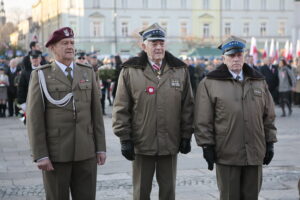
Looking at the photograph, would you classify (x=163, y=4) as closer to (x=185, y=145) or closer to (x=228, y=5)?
(x=228, y=5)

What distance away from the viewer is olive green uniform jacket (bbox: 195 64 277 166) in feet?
17.9

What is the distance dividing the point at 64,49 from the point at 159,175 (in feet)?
5.37

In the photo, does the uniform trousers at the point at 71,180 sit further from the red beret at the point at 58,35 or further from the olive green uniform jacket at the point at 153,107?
the red beret at the point at 58,35

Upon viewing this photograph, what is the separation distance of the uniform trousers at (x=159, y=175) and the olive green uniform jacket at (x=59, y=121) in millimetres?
703

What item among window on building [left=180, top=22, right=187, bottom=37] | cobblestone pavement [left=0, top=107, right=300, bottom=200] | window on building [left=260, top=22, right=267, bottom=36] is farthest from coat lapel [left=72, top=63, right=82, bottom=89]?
window on building [left=260, top=22, right=267, bottom=36]

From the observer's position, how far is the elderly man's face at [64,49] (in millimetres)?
5289

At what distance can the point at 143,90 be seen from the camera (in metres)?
5.73

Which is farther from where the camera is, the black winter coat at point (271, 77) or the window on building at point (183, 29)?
the window on building at point (183, 29)

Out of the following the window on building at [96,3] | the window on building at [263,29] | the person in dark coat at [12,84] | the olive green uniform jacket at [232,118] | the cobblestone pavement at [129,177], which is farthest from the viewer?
the window on building at [263,29]

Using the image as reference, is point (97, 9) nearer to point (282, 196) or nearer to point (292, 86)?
point (292, 86)

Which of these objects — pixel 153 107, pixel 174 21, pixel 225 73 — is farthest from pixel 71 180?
pixel 174 21

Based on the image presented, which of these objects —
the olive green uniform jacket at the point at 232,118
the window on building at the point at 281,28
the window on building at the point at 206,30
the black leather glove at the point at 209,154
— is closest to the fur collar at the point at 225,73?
the olive green uniform jacket at the point at 232,118

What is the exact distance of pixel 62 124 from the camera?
5258 mm

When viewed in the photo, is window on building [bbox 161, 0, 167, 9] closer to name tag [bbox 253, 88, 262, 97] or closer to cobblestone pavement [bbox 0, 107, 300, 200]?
cobblestone pavement [bbox 0, 107, 300, 200]
